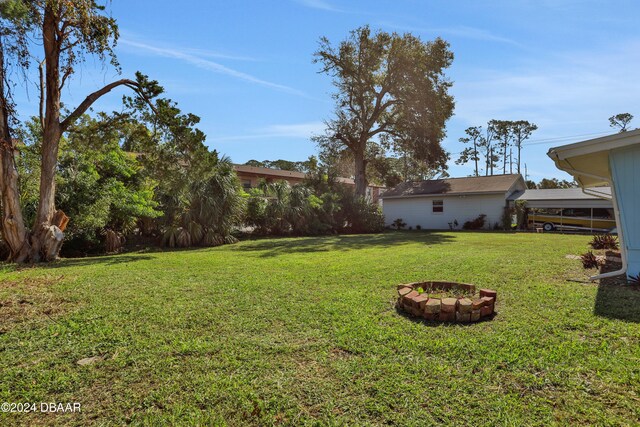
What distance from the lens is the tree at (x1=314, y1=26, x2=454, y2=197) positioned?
21875 millimetres

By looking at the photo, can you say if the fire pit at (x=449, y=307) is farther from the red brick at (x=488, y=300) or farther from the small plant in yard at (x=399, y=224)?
the small plant in yard at (x=399, y=224)

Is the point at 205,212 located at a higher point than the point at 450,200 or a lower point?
lower

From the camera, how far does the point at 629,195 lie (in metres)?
5.69

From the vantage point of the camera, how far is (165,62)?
363 inches

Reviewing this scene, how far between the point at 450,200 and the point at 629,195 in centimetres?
1796

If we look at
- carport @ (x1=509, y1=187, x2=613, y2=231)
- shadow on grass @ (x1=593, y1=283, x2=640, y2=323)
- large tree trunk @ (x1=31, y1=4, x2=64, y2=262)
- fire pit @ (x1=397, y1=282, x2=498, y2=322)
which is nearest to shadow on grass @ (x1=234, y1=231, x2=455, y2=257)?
large tree trunk @ (x1=31, y1=4, x2=64, y2=262)

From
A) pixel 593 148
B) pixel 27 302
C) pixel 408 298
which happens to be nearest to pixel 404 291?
pixel 408 298

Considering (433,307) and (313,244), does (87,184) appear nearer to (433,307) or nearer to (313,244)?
(313,244)

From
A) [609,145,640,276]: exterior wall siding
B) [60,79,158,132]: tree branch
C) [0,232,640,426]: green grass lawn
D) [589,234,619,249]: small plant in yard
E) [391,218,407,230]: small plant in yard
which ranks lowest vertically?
[0,232,640,426]: green grass lawn

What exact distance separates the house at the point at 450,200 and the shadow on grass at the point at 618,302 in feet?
56.8

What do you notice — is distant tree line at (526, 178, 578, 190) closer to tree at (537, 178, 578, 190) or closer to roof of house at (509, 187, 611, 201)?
tree at (537, 178, 578, 190)

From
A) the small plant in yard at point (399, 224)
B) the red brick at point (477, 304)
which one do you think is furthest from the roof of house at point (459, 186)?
the red brick at point (477, 304)

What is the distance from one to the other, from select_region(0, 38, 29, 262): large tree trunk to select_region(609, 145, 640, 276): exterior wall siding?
12828 mm

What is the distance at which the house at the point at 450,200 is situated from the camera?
2167 cm
